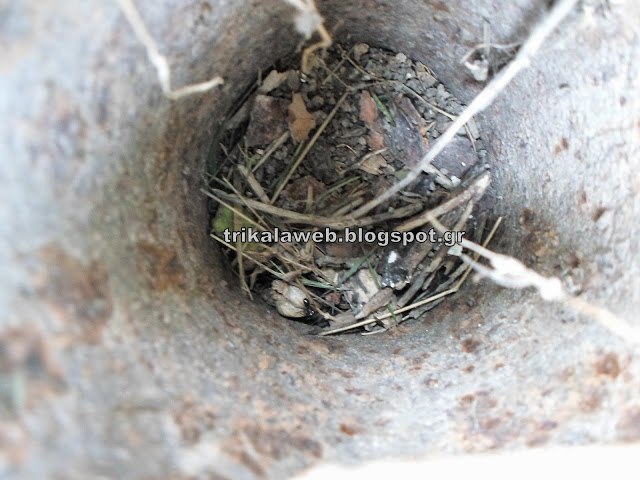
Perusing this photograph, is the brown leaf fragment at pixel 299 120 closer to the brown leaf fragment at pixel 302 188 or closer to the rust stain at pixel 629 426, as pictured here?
the brown leaf fragment at pixel 302 188

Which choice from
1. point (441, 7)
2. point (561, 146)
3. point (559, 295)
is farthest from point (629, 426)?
point (441, 7)

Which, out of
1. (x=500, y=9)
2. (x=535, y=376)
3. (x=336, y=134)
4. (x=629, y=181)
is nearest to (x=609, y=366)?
(x=535, y=376)

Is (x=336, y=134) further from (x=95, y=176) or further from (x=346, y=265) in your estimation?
(x=95, y=176)

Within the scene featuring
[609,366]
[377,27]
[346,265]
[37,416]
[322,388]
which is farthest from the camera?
[346,265]

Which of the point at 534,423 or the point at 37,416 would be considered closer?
the point at 37,416

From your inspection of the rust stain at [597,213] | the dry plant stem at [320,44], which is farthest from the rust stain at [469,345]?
→ the dry plant stem at [320,44]

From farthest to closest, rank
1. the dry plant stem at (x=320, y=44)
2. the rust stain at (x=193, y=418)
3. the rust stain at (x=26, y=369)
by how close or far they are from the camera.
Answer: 1. the dry plant stem at (x=320, y=44)
2. the rust stain at (x=193, y=418)
3. the rust stain at (x=26, y=369)

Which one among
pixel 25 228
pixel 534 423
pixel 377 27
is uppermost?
pixel 377 27

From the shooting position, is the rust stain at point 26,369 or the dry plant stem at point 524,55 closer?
the rust stain at point 26,369
